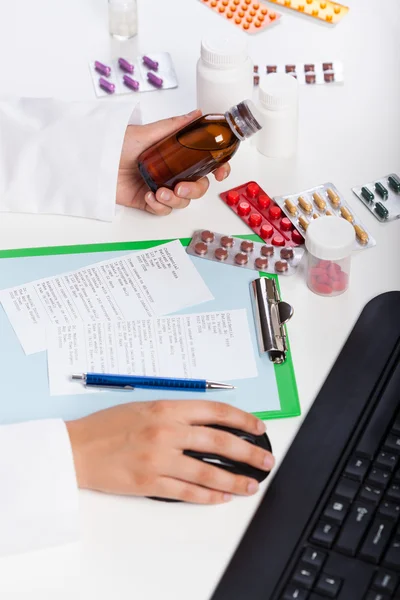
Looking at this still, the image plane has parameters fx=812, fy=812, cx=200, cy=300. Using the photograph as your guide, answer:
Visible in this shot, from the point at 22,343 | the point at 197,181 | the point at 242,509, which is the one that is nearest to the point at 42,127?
the point at 197,181

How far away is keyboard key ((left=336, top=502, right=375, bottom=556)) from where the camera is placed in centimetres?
67

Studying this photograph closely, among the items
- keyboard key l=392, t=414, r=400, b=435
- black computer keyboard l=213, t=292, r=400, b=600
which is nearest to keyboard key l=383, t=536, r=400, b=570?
black computer keyboard l=213, t=292, r=400, b=600

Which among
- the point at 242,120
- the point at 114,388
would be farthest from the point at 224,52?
the point at 114,388

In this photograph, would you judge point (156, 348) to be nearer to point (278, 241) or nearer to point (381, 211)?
point (278, 241)

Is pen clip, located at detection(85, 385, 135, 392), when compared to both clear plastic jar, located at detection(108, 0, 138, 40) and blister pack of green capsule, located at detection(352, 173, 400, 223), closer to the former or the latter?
blister pack of green capsule, located at detection(352, 173, 400, 223)

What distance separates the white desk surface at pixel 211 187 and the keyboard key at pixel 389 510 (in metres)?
0.11

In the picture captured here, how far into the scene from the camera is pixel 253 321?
2.88ft

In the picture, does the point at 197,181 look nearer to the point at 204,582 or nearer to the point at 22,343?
the point at 22,343

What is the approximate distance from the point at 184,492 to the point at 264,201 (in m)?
0.42

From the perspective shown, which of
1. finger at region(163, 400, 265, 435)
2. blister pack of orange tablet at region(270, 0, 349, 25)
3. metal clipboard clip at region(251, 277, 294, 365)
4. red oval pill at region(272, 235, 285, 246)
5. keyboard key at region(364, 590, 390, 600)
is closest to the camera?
keyboard key at region(364, 590, 390, 600)

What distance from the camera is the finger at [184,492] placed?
0.72m

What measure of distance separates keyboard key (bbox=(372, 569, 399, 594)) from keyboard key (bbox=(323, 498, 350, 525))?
0.18 ft

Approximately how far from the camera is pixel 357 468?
0.72 m

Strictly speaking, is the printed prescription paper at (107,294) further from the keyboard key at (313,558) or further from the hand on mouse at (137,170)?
the keyboard key at (313,558)
